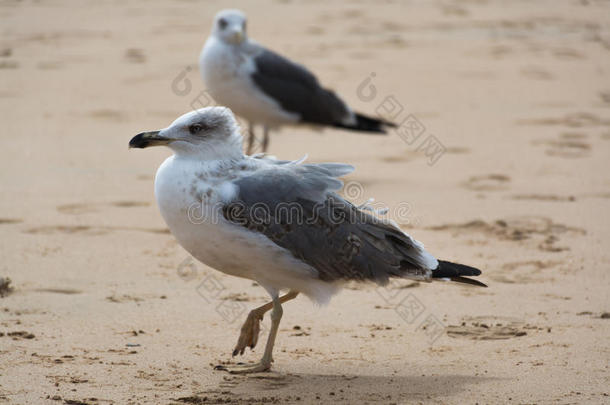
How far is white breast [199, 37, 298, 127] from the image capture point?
802 centimetres

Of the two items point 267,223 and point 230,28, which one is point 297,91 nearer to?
point 230,28

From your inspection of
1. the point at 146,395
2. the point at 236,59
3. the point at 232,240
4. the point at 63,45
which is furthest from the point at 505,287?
the point at 63,45

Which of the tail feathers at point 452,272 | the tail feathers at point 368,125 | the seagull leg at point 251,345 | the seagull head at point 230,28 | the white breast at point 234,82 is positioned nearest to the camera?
the seagull leg at point 251,345

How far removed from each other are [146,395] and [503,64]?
8.17 metres

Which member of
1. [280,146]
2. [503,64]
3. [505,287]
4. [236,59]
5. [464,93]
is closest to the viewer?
[505,287]

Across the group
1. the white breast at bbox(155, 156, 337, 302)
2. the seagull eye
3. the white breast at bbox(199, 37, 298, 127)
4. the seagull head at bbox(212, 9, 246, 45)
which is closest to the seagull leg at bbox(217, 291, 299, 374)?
the white breast at bbox(155, 156, 337, 302)

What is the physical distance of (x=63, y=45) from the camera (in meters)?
11.6

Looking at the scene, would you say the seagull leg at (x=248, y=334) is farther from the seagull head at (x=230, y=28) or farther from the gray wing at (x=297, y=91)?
the seagull head at (x=230, y=28)

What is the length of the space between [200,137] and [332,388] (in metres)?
1.23

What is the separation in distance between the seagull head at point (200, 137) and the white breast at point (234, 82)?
376 centimetres

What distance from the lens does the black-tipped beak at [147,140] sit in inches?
163

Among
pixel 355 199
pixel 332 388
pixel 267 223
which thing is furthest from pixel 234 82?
pixel 332 388

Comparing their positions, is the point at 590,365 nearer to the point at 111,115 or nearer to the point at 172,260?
the point at 172,260

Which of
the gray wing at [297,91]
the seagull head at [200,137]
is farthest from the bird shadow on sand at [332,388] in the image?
the gray wing at [297,91]
